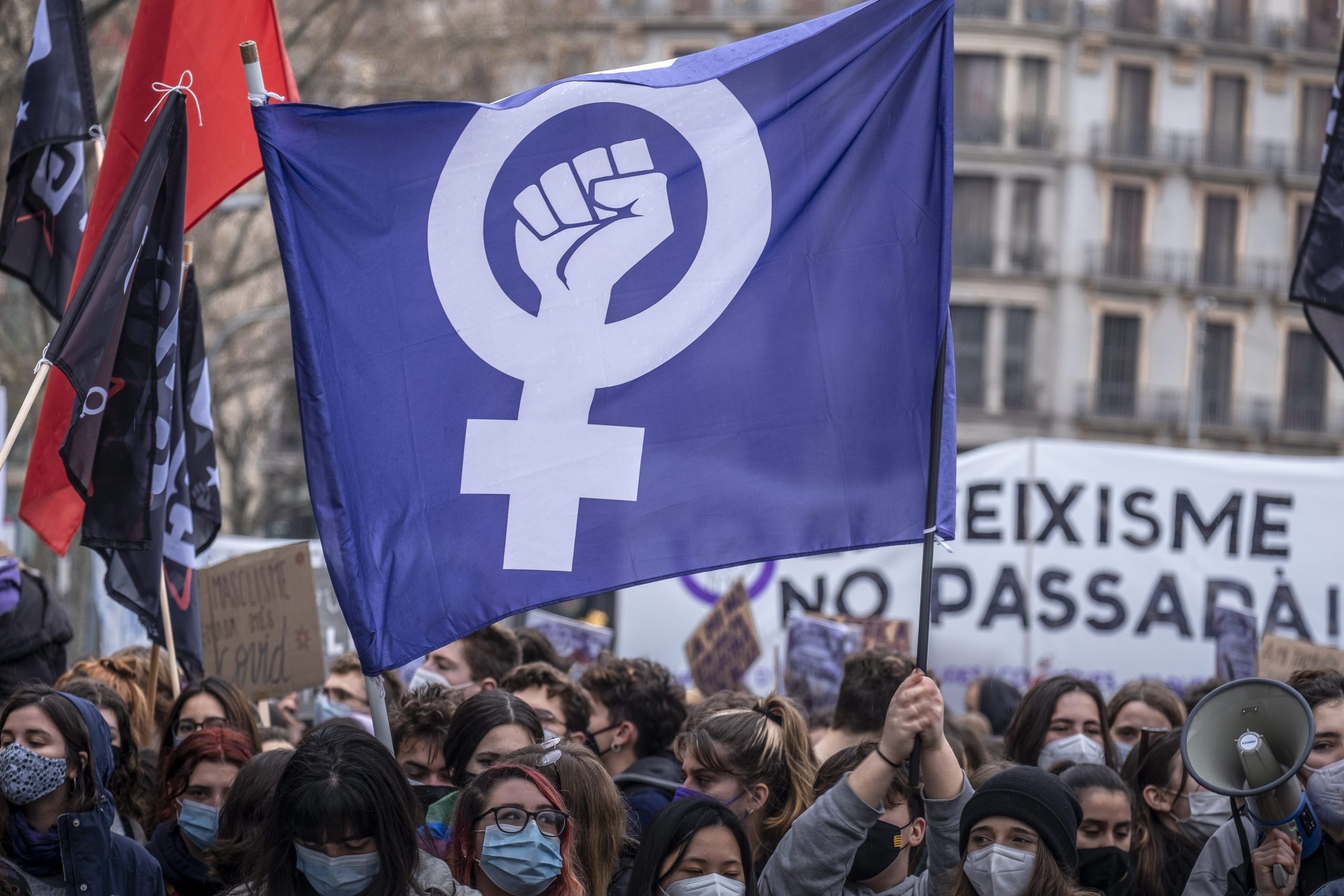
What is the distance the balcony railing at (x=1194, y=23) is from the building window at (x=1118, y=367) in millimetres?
7798

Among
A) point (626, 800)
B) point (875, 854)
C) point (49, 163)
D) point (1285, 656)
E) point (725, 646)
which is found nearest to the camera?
point (875, 854)

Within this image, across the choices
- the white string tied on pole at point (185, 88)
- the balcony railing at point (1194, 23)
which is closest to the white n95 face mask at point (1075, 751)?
the white string tied on pole at point (185, 88)

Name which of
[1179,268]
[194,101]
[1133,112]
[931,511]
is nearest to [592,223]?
[931,511]

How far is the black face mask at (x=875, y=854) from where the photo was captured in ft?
13.2

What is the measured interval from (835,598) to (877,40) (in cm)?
801

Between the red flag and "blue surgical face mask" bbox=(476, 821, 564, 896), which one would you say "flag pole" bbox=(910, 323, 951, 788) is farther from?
the red flag

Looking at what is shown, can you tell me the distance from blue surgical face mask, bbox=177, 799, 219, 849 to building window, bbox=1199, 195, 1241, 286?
4475cm

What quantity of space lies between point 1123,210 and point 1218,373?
16.8ft

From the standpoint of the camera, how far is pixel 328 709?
6.94 meters

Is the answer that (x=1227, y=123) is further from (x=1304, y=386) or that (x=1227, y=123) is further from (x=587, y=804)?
(x=587, y=804)

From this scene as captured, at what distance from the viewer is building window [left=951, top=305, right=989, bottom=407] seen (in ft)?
149

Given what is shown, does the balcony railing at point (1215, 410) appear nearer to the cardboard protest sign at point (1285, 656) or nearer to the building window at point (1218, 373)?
the building window at point (1218, 373)

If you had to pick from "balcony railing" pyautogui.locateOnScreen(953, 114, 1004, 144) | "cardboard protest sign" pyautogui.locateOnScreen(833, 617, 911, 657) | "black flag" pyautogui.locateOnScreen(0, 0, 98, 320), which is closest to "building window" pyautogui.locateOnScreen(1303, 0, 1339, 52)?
"balcony railing" pyautogui.locateOnScreen(953, 114, 1004, 144)

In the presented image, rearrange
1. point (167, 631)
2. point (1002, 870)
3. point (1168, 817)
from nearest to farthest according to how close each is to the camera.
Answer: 1. point (1002, 870)
2. point (1168, 817)
3. point (167, 631)
